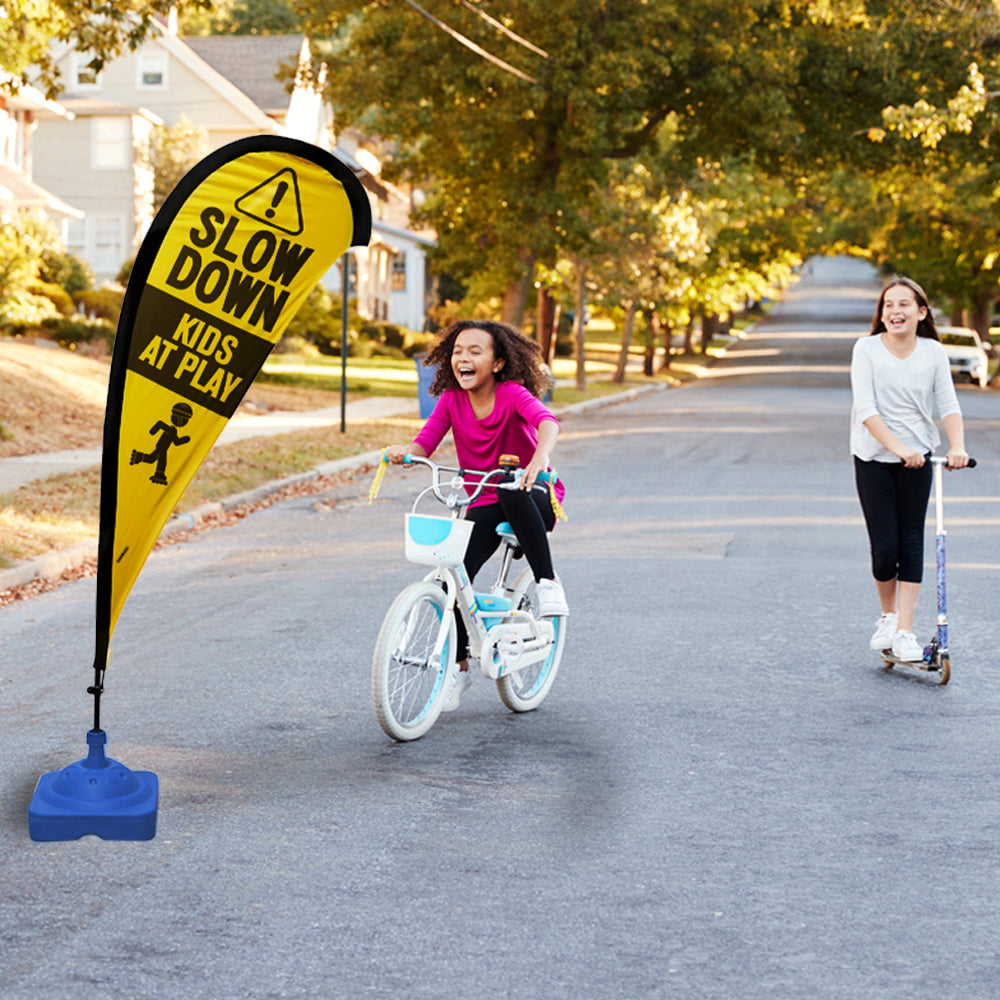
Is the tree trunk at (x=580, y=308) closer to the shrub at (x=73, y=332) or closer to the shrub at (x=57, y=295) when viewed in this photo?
the shrub at (x=73, y=332)

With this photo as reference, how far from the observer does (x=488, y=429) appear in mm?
6168

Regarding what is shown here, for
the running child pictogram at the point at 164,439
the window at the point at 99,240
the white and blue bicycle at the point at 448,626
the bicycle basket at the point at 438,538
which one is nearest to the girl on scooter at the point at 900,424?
the white and blue bicycle at the point at 448,626

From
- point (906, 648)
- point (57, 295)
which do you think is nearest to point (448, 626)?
point (906, 648)

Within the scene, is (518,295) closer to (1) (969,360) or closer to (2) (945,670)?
(1) (969,360)

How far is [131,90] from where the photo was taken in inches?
1827

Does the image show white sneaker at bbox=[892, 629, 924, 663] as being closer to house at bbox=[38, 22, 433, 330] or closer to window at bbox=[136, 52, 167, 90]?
house at bbox=[38, 22, 433, 330]

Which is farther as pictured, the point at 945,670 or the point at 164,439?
the point at 945,670

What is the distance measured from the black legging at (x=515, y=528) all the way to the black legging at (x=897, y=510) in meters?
1.97

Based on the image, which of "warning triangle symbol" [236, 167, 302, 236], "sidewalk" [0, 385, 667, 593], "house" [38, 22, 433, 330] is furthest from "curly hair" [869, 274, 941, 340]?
"house" [38, 22, 433, 330]

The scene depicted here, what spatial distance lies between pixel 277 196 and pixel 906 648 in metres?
4.05

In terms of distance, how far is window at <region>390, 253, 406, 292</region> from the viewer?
2472 inches

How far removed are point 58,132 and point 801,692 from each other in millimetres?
42495

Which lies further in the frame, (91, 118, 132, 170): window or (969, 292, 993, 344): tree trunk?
(969, 292, 993, 344): tree trunk

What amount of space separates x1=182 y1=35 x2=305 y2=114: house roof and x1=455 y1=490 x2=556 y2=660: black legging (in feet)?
145
